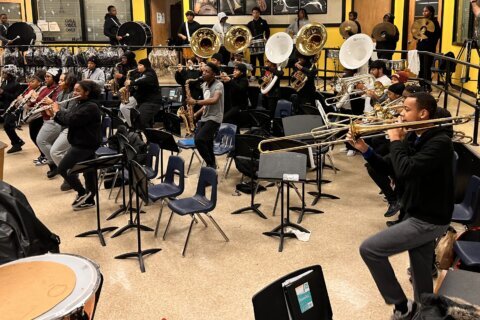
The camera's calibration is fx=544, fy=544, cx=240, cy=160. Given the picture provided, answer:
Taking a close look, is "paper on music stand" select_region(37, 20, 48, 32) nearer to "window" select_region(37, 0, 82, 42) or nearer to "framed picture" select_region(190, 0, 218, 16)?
"window" select_region(37, 0, 82, 42)

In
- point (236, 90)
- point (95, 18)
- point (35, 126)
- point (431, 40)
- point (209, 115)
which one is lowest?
point (35, 126)

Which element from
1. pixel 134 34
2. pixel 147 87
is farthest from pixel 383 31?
pixel 134 34

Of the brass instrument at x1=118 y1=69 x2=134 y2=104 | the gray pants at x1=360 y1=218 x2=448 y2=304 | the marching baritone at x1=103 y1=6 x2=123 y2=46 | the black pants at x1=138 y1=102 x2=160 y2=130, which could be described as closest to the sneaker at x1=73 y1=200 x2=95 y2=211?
the black pants at x1=138 y1=102 x2=160 y2=130

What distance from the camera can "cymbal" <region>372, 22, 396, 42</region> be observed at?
1188 centimetres

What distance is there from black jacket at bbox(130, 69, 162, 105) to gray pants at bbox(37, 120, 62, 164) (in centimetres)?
188

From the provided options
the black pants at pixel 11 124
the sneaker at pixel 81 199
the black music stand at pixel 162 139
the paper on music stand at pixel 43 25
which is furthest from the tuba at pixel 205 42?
the paper on music stand at pixel 43 25

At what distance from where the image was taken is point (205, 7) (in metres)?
14.7

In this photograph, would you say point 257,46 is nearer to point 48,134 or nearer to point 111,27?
point 111,27

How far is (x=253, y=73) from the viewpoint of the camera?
13.7m

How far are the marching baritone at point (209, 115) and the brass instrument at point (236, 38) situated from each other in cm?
372

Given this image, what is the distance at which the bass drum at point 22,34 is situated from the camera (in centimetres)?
1420

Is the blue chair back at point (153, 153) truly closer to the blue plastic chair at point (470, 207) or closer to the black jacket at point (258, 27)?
the blue plastic chair at point (470, 207)

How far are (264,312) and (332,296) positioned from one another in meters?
1.90

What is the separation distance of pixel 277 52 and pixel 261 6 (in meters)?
4.01
